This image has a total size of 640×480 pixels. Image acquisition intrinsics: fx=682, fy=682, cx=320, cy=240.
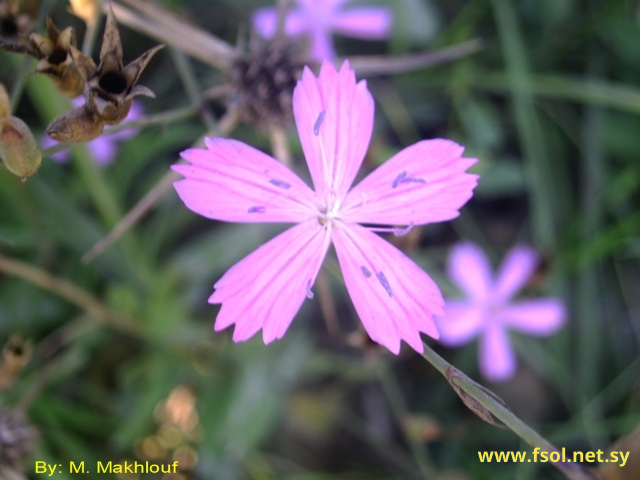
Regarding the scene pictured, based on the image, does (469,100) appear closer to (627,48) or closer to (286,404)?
(627,48)

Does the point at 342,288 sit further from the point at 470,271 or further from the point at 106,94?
the point at 106,94

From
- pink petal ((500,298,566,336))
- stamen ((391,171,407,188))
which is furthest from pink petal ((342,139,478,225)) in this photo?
pink petal ((500,298,566,336))

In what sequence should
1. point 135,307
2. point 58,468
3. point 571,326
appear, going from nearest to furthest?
point 58,468 → point 135,307 → point 571,326

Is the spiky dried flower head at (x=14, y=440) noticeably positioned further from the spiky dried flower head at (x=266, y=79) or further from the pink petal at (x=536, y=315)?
the pink petal at (x=536, y=315)

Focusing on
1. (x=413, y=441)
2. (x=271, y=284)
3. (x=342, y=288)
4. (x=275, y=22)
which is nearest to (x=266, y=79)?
(x=271, y=284)

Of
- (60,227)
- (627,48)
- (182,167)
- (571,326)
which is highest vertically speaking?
(627,48)

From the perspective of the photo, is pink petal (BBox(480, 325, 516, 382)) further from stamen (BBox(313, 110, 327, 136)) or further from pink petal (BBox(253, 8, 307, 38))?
stamen (BBox(313, 110, 327, 136))

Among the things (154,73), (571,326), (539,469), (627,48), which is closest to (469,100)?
(627,48)
